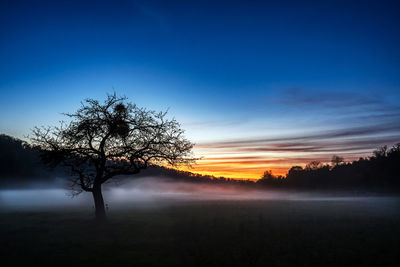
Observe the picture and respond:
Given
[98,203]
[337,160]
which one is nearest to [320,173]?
[337,160]

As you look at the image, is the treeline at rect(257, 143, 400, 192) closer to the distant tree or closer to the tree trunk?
the distant tree

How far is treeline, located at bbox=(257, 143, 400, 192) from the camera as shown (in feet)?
310

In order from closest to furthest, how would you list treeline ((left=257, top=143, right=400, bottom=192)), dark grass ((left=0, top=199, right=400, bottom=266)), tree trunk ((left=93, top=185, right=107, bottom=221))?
dark grass ((left=0, top=199, right=400, bottom=266)) → tree trunk ((left=93, top=185, right=107, bottom=221)) → treeline ((left=257, top=143, right=400, bottom=192))

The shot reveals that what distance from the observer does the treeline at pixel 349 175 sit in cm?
9444

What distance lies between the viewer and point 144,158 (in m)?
23.0

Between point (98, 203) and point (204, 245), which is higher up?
point (98, 203)

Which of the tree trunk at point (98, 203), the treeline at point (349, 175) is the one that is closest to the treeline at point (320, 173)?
the treeline at point (349, 175)

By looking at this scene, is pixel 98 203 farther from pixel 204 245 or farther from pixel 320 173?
pixel 320 173

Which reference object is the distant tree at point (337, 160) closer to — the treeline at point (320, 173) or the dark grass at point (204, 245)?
the treeline at point (320, 173)

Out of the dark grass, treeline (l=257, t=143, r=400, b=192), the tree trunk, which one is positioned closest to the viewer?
the dark grass

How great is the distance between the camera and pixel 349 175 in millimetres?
120625

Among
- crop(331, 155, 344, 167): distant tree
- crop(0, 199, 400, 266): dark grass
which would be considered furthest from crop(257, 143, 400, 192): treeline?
crop(0, 199, 400, 266): dark grass

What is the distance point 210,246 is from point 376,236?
1126 cm

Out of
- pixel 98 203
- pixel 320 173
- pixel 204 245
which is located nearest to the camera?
pixel 204 245
